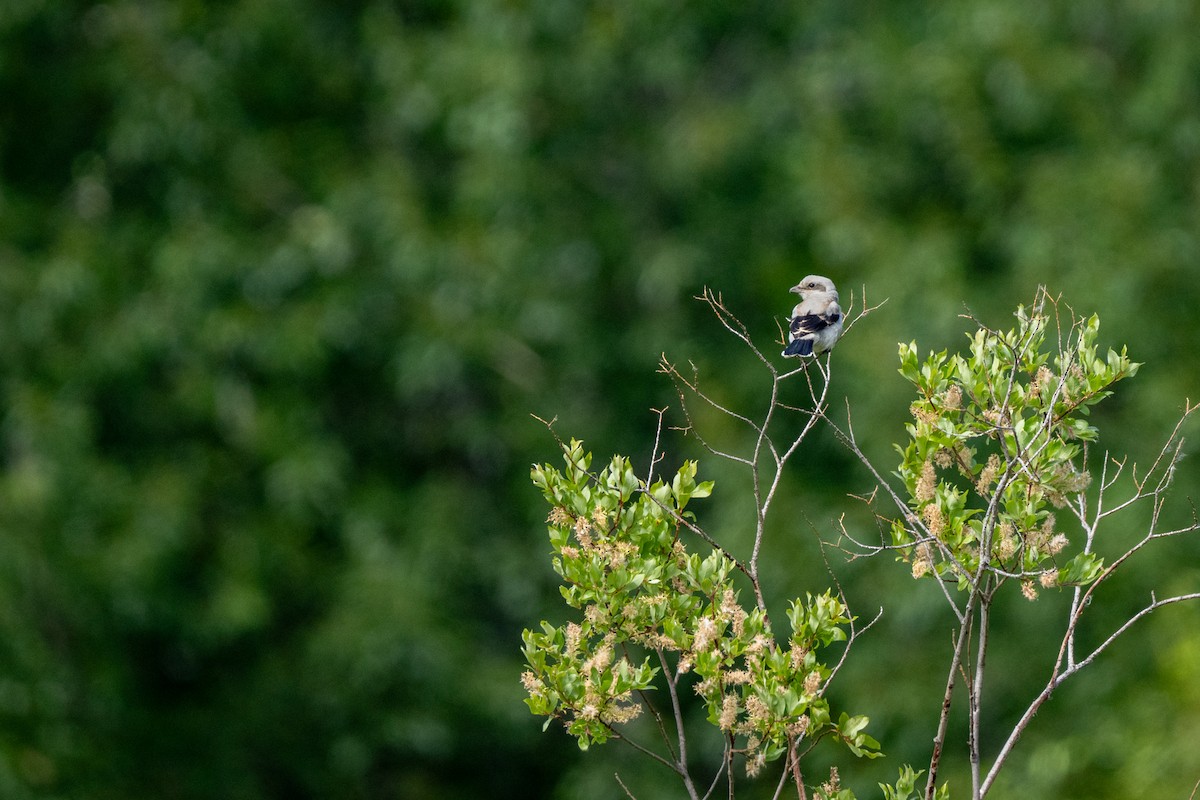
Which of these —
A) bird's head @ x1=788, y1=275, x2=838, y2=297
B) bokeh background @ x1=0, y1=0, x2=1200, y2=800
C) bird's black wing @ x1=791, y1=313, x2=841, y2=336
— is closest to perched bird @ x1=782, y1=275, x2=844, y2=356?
bird's black wing @ x1=791, y1=313, x2=841, y2=336

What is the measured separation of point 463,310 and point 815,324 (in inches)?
249

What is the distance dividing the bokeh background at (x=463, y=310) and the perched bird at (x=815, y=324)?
13.8ft

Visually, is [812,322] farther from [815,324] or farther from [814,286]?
[814,286]

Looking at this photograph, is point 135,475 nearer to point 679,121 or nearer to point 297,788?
point 297,788

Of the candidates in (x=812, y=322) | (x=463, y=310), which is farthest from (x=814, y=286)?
(x=463, y=310)

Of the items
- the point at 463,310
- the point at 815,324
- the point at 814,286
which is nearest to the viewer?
the point at 815,324

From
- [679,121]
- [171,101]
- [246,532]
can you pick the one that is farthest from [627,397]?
[171,101]

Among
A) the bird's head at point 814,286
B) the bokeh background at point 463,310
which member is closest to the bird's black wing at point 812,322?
the bird's head at point 814,286

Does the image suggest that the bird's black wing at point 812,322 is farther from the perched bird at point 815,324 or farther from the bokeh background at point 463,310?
the bokeh background at point 463,310

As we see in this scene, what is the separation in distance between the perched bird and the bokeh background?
422 centimetres

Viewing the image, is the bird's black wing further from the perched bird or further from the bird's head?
the bird's head

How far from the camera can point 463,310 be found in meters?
11.9

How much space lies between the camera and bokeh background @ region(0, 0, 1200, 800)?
413 inches

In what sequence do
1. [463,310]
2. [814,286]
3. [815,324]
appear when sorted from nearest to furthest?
[815,324] < [814,286] < [463,310]
